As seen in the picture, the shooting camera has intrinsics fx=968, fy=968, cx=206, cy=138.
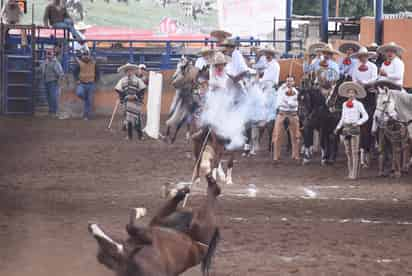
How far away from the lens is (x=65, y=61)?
31.5m

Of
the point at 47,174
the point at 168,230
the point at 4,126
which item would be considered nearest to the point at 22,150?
the point at 47,174

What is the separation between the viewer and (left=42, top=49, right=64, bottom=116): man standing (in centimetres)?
3019

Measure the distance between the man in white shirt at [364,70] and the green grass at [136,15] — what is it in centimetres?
3057

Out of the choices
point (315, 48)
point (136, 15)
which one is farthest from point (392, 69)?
point (136, 15)

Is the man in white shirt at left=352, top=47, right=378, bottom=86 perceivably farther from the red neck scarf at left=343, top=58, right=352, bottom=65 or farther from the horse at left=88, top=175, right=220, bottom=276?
the horse at left=88, top=175, right=220, bottom=276

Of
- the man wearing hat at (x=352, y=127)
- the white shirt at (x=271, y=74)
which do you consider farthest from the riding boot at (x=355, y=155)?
the white shirt at (x=271, y=74)

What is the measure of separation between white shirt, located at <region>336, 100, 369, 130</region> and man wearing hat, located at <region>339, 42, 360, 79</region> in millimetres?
2465

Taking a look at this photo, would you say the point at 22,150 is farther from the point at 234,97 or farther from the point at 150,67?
the point at 150,67

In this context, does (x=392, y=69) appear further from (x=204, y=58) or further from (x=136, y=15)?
(x=136, y=15)

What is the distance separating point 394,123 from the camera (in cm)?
1736

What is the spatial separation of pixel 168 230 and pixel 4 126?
20773mm

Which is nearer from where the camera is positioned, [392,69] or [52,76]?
[392,69]

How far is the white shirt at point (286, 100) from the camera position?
65.7ft

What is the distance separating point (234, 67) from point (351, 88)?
237 centimetres
